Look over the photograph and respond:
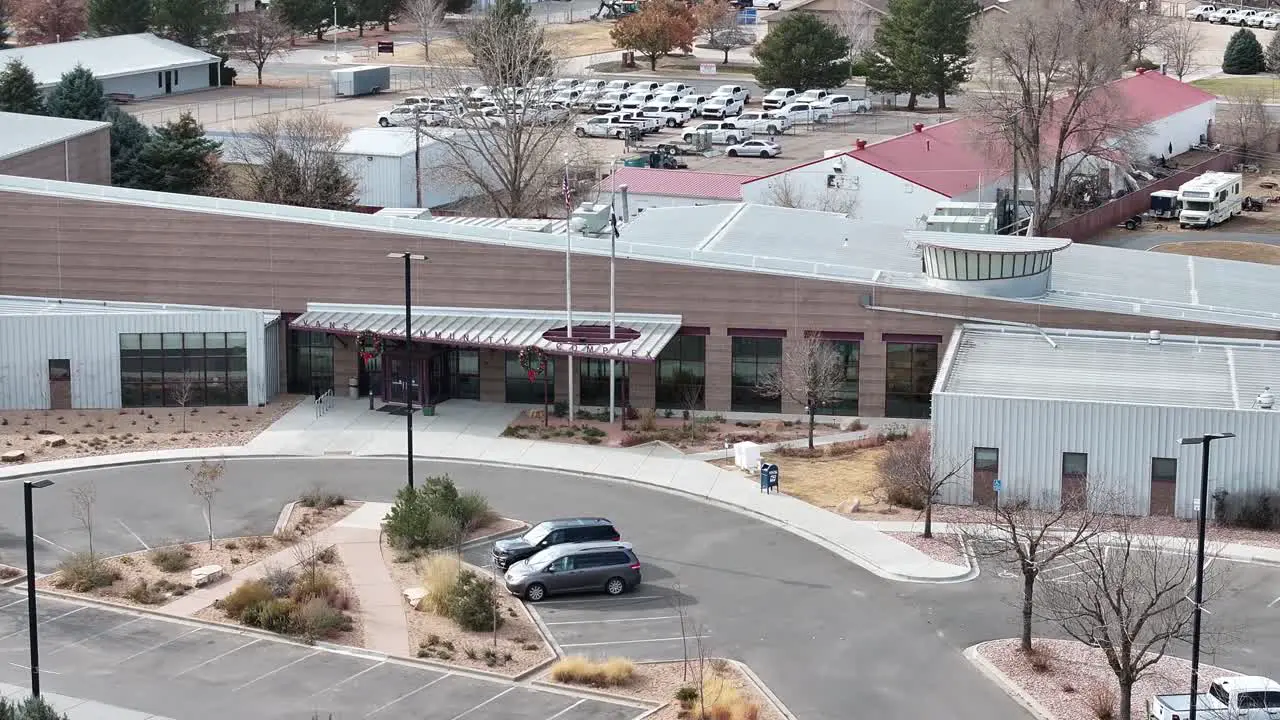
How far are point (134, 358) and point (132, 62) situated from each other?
2697 inches

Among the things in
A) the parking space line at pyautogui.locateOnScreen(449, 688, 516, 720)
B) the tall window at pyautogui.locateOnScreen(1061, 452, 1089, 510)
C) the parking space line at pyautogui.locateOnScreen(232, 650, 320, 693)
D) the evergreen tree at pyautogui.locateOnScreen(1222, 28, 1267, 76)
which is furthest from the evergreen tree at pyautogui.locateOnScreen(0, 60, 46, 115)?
the evergreen tree at pyautogui.locateOnScreen(1222, 28, 1267, 76)

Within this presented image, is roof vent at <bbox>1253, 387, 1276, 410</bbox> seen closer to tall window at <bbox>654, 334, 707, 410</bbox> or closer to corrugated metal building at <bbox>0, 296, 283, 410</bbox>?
tall window at <bbox>654, 334, 707, 410</bbox>

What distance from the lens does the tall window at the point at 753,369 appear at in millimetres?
63250

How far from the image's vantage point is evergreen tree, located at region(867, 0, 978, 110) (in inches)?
4852

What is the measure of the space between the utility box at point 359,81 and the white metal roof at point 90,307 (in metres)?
66.8

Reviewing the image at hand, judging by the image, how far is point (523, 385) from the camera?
213 feet

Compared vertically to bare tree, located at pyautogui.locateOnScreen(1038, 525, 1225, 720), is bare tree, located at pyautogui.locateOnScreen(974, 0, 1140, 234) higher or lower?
higher

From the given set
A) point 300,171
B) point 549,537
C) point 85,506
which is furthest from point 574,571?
point 300,171

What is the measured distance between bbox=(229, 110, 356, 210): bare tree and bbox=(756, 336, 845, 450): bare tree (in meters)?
35.6

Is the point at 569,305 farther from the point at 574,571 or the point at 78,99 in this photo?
the point at 78,99

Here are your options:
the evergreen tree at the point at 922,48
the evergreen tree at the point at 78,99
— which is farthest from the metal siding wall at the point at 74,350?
the evergreen tree at the point at 922,48

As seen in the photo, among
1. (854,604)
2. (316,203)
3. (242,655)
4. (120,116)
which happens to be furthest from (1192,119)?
(242,655)

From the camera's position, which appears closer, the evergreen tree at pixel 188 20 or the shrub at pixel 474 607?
the shrub at pixel 474 607

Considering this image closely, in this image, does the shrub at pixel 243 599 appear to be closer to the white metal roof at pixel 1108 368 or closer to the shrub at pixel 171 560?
the shrub at pixel 171 560
